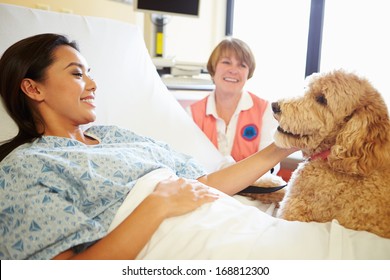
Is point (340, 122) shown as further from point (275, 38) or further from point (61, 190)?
point (275, 38)

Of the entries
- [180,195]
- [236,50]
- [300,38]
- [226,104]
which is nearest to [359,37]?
[300,38]

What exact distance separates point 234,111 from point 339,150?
1086 mm

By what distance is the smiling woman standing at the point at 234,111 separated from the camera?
2051mm

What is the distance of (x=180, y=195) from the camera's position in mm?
1011

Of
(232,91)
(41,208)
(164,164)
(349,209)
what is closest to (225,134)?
(232,91)

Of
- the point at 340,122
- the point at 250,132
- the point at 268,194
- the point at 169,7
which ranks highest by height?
the point at 169,7

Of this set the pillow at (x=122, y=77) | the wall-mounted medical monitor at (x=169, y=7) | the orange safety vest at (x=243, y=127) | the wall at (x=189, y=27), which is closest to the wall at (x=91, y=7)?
the wall at (x=189, y=27)

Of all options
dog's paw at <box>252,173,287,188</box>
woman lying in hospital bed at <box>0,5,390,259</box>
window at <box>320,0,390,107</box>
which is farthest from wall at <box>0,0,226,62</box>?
woman lying in hospital bed at <box>0,5,390,259</box>

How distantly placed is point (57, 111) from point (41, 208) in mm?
438

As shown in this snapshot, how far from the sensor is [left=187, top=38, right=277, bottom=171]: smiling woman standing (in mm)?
2051

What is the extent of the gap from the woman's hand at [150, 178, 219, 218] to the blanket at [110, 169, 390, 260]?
0.06ft

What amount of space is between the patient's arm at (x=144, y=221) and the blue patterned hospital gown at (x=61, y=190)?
47mm

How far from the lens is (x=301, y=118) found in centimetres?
124

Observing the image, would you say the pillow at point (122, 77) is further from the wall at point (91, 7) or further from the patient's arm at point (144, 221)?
the wall at point (91, 7)
